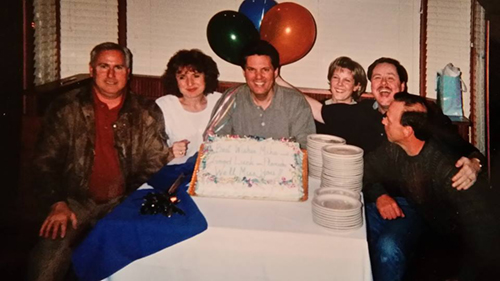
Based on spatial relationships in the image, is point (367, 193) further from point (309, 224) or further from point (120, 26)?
point (120, 26)

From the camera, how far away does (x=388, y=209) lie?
1927mm

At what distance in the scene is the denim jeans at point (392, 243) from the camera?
6.53ft

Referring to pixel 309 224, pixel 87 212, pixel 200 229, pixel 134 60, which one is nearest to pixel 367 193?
pixel 309 224

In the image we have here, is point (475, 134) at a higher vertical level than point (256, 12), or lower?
lower

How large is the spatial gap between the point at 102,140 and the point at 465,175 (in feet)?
6.26

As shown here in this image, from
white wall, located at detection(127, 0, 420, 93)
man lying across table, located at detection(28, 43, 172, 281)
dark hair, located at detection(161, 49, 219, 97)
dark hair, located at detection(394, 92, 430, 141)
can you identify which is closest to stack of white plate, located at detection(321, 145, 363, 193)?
dark hair, located at detection(394, 92, 430, 141)

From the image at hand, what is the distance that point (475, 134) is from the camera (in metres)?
3.24

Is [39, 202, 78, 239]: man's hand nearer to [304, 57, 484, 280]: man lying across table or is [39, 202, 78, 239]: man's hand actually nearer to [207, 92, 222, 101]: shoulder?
[207, 92, 222, 101]: shoulder

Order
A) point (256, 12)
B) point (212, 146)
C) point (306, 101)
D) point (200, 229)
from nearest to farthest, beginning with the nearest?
point (200, 229), point (212, 146), point (306, 101), point (256, 12)

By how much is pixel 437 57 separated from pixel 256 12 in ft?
4.66

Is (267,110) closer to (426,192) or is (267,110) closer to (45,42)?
(426,192)

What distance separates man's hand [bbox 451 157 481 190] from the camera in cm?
188

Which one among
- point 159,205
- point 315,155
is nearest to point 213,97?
point 315,155

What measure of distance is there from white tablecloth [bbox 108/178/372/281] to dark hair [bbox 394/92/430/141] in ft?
2.69
